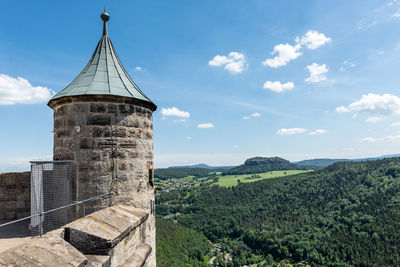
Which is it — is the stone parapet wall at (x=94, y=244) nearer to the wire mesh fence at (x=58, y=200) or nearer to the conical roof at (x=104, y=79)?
the wire mesh fence at (x=58, y=200)

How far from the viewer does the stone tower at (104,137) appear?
17.7ft

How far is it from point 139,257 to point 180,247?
10051 centimetres

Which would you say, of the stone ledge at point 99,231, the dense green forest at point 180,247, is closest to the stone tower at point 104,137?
the stone ledge at point 99,231

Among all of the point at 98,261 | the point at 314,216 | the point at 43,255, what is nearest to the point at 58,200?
the point at 98,261

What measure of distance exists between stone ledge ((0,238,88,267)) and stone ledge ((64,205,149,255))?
0.30 metres

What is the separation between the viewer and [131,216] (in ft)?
17.0

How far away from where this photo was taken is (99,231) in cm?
401

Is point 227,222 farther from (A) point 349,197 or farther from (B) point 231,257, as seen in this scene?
(A) point 349,197

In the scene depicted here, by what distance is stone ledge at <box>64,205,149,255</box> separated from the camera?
3.80 meters

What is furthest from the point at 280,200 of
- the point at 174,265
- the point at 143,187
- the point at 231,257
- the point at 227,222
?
the point at 143,187

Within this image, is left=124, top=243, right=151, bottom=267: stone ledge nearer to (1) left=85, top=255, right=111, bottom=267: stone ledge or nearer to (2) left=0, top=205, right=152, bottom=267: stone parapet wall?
(2) left=0, top=205, right=152, bottom=267: stone parapet wall

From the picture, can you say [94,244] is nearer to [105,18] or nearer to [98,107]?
[98,107]

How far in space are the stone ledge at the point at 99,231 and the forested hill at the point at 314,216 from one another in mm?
92149

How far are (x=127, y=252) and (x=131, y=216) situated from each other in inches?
27.1
